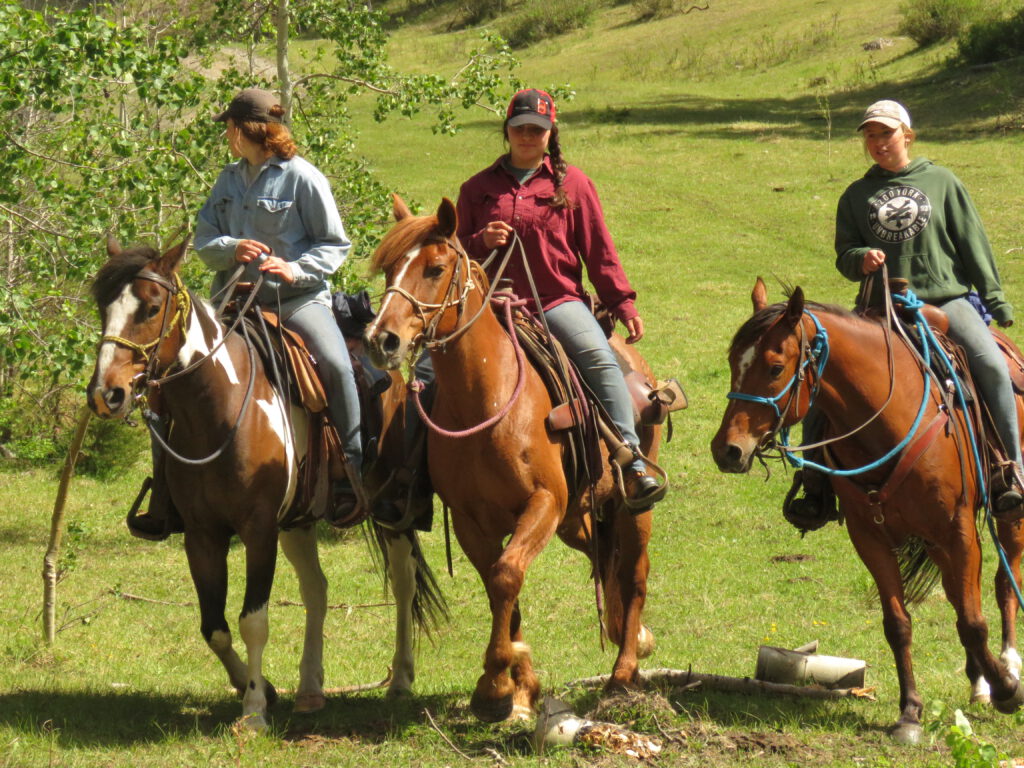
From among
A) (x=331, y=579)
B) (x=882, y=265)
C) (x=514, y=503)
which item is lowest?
(x=331, y=579)

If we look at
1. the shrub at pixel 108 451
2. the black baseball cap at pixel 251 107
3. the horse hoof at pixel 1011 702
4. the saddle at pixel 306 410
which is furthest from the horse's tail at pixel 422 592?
the shrub at pixel 108 451

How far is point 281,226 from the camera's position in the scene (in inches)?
253

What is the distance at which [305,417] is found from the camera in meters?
6.39

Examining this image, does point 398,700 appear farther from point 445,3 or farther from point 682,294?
point 445,3

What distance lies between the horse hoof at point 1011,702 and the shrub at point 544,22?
42.3m

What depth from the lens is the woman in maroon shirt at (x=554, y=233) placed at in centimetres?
630

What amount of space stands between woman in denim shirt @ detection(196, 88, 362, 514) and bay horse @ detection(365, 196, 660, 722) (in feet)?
2.03

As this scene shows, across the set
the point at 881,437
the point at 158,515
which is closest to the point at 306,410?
the point at 158,515

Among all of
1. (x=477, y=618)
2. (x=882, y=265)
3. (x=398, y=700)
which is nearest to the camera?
(x=882, y=265)

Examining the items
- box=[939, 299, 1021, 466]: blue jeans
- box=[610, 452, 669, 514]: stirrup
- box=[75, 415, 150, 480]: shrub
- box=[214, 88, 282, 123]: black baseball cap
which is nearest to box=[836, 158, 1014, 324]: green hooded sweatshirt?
box=[939, 299, 1021, 466]: blue jeans

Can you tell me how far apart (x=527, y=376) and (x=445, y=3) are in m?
49.5

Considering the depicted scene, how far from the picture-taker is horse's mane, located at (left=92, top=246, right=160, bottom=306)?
5461mm

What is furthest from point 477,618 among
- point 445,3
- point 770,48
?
point 445,3

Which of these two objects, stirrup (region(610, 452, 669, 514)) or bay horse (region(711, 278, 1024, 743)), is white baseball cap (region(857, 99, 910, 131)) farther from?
stirrup (region(610, 452, 669, 514))
